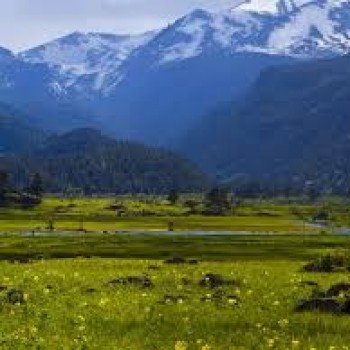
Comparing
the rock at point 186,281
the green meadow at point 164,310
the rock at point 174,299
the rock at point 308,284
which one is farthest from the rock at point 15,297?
the rock at point 308,284

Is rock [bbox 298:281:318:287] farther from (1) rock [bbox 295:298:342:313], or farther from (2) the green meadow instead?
(1) rock [bbox 295:298:342:313]

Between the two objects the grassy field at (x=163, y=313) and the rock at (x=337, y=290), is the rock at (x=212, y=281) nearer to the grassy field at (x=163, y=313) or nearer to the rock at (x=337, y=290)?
the grassy field at (x=163, y=313)

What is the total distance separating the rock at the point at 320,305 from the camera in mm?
31703

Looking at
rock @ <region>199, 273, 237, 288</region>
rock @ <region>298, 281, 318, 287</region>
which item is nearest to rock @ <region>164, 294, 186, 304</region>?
rock @ <region>199, 273, 237, 288</region>

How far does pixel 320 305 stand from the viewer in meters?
32.4

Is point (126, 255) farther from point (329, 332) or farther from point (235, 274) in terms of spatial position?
point (329, 332)

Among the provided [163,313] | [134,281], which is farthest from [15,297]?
[134,281]

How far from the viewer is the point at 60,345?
82.3 ft

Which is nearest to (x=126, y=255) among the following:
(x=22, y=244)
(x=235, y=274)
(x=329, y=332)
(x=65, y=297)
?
(x=22, y=244)

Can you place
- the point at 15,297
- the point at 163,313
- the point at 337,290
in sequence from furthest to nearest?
the point at 337,290 < the point at 15,297 < the point at 163,313

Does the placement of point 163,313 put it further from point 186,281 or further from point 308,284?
point 308,284

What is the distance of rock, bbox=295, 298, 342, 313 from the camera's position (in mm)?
31703

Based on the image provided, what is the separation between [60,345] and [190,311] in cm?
824

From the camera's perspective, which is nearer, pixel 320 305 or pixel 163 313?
pixel 163 313
